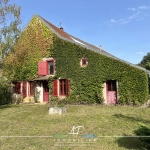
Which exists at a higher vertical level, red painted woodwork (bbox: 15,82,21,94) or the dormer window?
the dormer window

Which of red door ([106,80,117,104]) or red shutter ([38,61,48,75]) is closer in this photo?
red door ([106,80,117,104])

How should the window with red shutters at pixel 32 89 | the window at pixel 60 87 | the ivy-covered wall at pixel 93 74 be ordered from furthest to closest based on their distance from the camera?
the window with red shutters at pixel 32 89 → the window at pixel 60 87 → the ivy-covered wall at pixel 93 74

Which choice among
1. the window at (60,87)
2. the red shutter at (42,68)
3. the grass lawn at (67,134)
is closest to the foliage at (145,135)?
the grass lawn at (67,134)

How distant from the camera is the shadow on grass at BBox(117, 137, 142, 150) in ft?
18.1

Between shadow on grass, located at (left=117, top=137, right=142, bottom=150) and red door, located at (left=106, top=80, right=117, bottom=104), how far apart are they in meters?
9.98

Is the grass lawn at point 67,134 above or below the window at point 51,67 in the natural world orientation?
below

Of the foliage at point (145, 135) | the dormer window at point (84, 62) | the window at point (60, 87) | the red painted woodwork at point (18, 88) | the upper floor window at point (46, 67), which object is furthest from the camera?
the red painted woodwork at point (18, 88)

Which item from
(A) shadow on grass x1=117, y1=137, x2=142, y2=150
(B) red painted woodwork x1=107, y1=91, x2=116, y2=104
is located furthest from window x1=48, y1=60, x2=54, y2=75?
(A) shadow on grass x1=117, y1=137, x2=142, y2=150

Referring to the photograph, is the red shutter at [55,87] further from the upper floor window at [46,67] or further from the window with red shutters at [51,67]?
the window with red shutters at [51,67]

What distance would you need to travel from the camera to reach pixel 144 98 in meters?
14.8

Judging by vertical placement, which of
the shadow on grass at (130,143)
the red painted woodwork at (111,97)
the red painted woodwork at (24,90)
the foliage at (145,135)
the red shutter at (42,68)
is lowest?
the shadow on grass at (130,143)

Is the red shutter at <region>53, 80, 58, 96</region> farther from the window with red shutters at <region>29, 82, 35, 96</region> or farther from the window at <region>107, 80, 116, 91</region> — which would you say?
the window at <region>107, 80, 116, 91</region>

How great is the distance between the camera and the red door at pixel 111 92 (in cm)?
1622

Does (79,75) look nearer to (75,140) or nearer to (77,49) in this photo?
(77,49)
